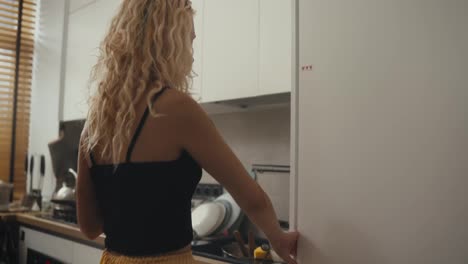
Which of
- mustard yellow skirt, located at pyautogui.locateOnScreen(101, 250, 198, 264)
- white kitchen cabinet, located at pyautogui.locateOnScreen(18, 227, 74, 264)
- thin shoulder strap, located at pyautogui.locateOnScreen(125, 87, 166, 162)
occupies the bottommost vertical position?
white kitchen cabinet, located at pyautogui.locateOnScreen(18, 227, 74, 264)

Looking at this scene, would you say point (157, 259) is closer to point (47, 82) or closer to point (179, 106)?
point (179, 106)

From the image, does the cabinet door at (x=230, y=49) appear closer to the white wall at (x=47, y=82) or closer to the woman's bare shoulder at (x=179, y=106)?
the woman's bare shoulder at (x=179, y=106)

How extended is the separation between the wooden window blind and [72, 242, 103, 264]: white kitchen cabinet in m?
1.47

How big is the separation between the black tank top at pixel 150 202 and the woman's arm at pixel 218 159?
0.14ft

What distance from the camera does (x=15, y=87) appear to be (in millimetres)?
3137

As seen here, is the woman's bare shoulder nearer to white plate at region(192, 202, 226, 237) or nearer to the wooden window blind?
white plate at region(192, 202, 226, 237)

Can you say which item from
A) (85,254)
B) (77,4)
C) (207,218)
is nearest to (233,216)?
(207,218)

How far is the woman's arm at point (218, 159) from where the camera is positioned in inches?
31.9

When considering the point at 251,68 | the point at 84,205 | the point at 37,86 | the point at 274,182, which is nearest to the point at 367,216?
the point at 84,205

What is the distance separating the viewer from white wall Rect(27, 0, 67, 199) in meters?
2.84

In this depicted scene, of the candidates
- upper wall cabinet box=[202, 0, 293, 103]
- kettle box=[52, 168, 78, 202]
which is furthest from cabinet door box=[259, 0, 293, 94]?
kettle box=[52, 168, 78, 202]

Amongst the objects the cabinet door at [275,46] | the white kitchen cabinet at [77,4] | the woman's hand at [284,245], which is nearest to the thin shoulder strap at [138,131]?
the woman's hand at [284,245]

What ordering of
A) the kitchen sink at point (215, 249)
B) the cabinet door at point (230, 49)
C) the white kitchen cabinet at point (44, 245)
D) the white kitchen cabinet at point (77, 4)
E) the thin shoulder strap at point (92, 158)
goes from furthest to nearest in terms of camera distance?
the white kitchen cabinet at point (77, 4) → the white kitchen cabinet at point (44, 245) → the cabinet door at point (230, 49) → the kitchen sink at point (215, 249) → the thin shoulder strap at point (92, 158)

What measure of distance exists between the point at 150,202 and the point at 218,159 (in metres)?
0.16
